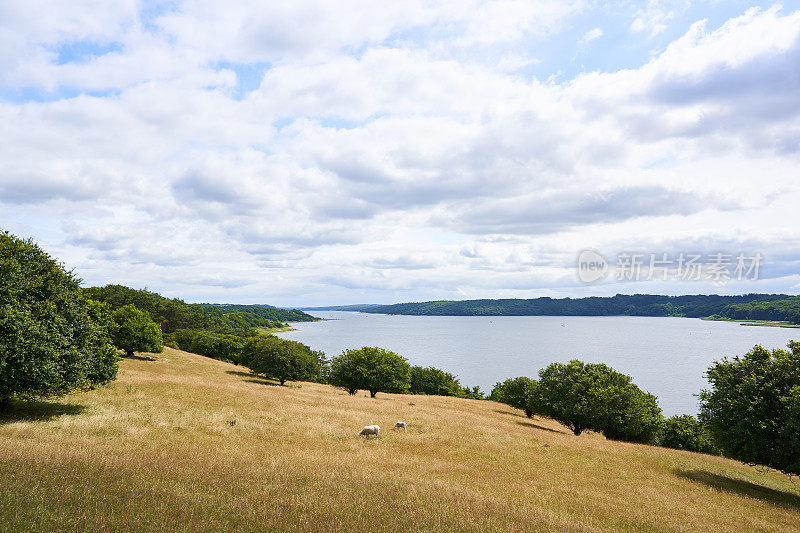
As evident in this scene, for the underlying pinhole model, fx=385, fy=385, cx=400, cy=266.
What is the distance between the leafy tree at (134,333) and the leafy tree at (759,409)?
6746 centimetres

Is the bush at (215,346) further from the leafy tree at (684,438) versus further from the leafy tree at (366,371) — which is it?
the leafy tree at (684,438)

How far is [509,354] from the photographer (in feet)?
553

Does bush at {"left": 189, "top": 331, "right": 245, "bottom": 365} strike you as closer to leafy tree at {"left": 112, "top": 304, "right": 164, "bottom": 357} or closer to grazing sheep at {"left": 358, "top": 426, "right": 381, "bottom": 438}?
leafy tree at {"left": 112, "top": 304, "right": 164, "bottom": 357}

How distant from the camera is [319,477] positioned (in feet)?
44.7

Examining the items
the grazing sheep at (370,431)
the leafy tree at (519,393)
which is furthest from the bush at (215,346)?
the grazing sheep at (370,431)

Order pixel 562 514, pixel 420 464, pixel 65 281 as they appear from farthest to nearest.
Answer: pixel 65 281 < pixel 420 464 < pixel 562 514

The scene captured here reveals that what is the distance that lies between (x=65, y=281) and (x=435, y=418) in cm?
2976

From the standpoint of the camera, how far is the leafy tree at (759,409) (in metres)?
22.8

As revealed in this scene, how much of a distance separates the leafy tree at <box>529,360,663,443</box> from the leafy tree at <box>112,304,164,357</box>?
5634 cm

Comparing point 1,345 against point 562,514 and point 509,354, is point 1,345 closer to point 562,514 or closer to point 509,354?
point 562,514

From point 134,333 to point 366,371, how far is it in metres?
35.0

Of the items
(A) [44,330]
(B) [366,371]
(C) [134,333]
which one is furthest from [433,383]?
(A) [44,330]

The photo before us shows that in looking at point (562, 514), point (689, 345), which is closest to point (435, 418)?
point (562, 514)

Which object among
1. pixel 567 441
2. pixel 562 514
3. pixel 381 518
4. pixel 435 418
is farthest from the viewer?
pixel 435 418
